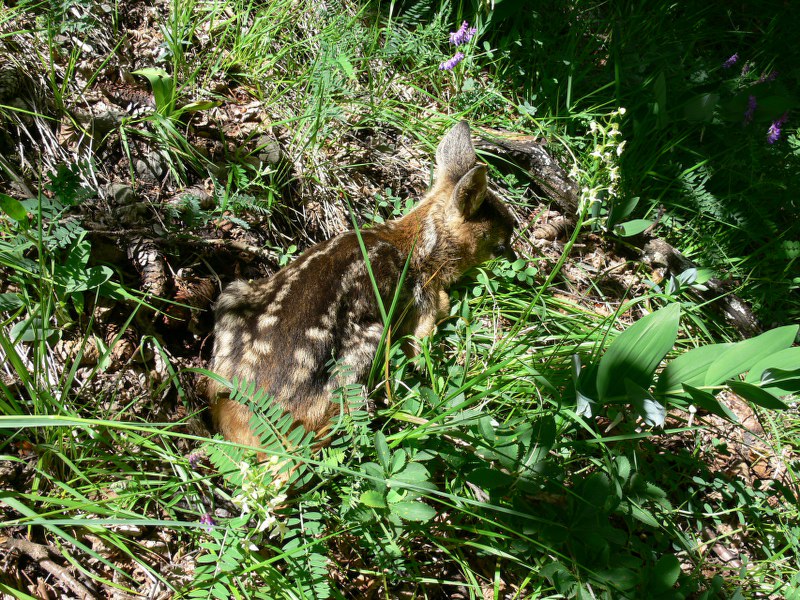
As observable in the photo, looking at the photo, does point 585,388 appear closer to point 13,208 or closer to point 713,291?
point 713,291

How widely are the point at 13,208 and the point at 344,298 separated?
167 centimetres

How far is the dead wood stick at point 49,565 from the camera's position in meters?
A: 2.26

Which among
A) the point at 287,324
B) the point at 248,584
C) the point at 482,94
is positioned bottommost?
the point at 248,584

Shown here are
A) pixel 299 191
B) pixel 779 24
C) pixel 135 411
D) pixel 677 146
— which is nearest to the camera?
pixel 135 411

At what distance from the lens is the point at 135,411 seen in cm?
281

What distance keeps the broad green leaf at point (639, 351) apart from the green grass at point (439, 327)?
0.5 inches

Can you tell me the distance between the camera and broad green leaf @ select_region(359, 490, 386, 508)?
230cm

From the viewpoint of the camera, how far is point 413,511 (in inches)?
90.9

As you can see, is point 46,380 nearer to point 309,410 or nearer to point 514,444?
point 309,410

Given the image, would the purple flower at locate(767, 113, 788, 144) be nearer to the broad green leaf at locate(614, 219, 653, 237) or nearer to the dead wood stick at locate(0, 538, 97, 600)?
the broad green leaf at locate(614, 219, 653, 237)

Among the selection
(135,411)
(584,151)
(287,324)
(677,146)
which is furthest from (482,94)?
(135,411)

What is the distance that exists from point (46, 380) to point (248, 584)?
1.30 m

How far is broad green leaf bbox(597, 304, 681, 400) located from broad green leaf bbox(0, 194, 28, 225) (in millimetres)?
2708

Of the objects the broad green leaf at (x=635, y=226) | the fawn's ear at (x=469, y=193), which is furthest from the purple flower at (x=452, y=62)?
the broad green leaf at (x=635, y=226)
